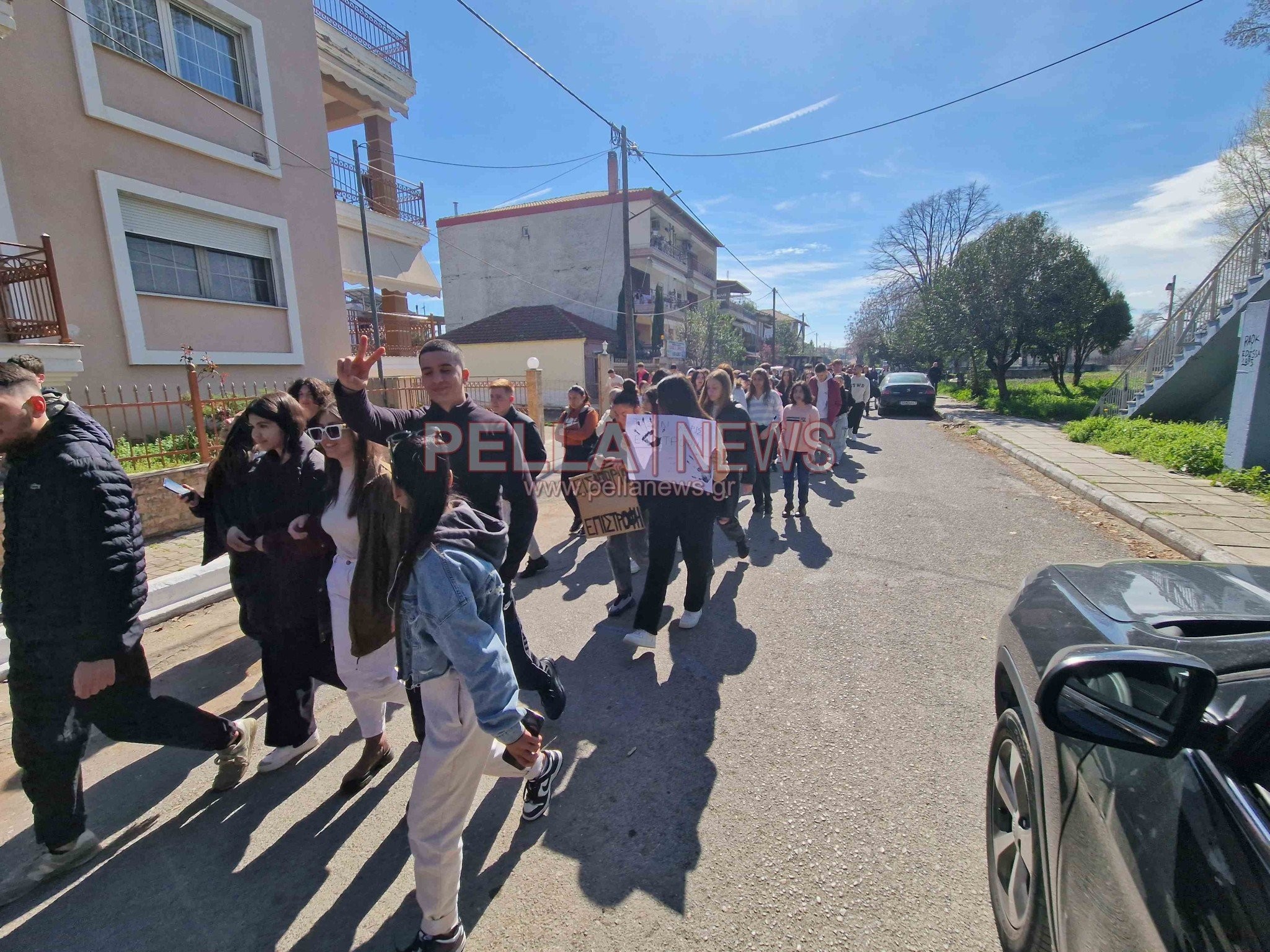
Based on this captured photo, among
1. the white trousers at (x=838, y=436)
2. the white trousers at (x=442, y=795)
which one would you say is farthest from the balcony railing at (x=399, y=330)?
the white trousers at (x=442, y=795)

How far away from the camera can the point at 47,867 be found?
6.66ft

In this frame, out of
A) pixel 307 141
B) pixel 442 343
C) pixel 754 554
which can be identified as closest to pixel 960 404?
pixel 754 554

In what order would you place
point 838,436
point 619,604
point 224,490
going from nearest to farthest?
point 224,490
point 619,604
point 838,436

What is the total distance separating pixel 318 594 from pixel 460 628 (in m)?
1.33

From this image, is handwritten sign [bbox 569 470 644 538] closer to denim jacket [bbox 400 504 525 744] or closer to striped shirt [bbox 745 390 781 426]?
denim jacket [bbox 400 504 525 744]

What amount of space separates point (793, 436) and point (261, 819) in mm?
5800

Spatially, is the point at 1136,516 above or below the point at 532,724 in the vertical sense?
below

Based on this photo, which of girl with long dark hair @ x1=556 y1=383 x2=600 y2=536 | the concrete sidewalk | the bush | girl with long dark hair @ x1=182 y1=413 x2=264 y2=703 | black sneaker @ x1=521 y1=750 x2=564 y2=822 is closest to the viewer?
black sneaker @ x1=521 y1=750 x2=564 y2=822

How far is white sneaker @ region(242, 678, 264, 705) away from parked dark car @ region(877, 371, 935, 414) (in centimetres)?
1895

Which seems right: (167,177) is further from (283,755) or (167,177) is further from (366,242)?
(283,755)

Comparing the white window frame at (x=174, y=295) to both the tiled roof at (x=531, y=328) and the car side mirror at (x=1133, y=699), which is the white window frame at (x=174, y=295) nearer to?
the car side mirror at (x=1133, y=699)

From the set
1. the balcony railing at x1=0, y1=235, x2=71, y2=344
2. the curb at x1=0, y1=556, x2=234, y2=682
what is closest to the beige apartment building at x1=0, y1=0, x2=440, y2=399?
the balcony railing at x1=0, y1=235, x2=71, y2=344

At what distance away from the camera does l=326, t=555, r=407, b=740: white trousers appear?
2.44 m

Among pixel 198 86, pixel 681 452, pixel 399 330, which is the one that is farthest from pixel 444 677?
pixel 399 330
